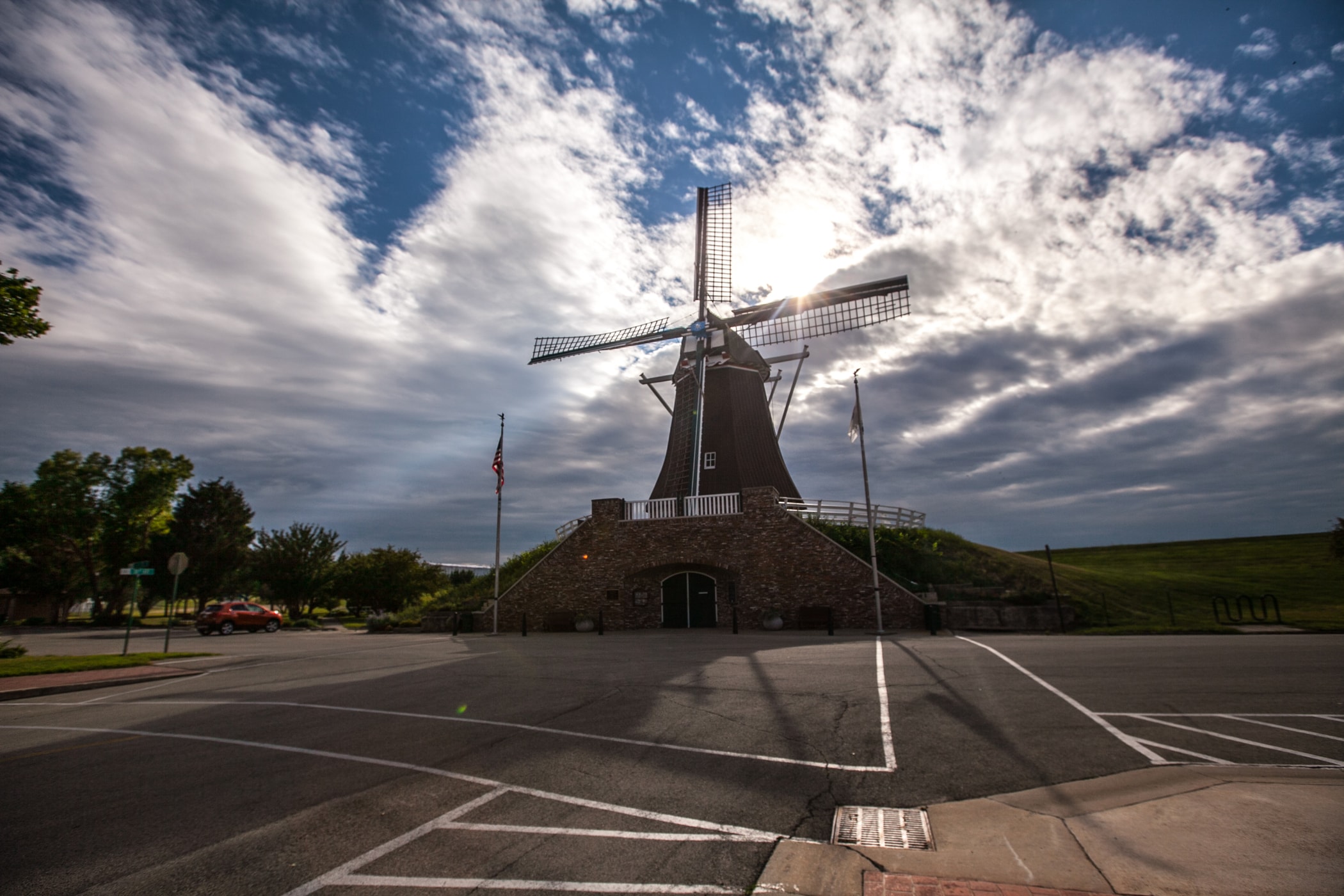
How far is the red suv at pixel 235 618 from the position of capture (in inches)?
1253

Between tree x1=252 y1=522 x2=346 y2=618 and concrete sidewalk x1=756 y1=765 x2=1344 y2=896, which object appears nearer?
concrete sidewalk x1=756 y1=765 x2=1344 y2=896

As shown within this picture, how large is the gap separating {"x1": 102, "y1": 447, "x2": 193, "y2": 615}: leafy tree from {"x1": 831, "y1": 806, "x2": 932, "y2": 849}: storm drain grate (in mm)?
55889

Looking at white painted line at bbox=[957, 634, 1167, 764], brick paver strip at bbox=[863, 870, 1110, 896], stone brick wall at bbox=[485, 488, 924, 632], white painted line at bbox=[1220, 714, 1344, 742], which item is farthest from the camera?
stone brick wall at bbox=[485, 488, 924, 632]

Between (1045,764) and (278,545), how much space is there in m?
50.0

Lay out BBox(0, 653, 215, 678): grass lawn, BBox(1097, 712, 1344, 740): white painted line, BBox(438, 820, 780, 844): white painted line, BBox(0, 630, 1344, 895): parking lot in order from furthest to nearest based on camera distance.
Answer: BBox(0, 653, 215, 678): grass lawn → BBox(1097, 712, 1344, 740): white painted line → BBox(438, 820, 780, 844): white painted line → BBox(0, 630, 1344, 895): parking lot

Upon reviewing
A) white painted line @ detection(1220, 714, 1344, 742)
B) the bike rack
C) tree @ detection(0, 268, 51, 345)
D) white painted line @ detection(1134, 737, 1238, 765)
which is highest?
tree @ detection(0, 268, 51, 345)

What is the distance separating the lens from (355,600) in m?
43.8

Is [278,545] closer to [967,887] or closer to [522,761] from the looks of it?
[522,761]

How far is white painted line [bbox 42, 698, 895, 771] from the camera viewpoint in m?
6.33

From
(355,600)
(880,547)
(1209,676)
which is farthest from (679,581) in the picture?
(355,600)

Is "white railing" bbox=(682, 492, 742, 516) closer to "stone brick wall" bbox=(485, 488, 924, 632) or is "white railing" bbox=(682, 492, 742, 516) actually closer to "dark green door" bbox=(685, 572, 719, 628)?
"stone brick wall" bbox=(485, 488, 924, 632)

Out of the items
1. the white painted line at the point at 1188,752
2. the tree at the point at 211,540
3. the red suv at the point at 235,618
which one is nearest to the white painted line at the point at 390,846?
the white painted line at the point at 1188,752

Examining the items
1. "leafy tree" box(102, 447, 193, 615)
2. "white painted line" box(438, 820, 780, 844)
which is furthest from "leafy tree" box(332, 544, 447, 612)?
"white painted line" box(438, 820, 780, 844)

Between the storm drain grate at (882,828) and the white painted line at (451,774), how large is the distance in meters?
0.32
